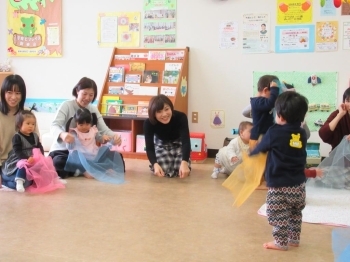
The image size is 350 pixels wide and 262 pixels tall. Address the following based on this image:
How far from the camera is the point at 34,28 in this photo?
195 inches

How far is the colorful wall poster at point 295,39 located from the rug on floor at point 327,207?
62.5 inches

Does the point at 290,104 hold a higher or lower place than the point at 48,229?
higher

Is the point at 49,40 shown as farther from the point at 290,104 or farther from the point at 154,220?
the point at 290,104

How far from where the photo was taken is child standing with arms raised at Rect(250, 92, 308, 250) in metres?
1.93

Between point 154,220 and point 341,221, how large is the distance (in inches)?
39.3

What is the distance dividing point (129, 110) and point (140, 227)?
225 centimetres

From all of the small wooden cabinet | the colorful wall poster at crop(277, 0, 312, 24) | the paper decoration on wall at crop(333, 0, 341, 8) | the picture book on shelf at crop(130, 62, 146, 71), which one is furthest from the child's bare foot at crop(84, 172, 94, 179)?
the paper decoration on wall at crop(333, 0, 341, 8)

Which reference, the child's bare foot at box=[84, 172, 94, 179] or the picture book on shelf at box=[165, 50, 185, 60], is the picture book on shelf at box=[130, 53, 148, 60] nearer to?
the picture book on shelf at box=[165, 50, 185, 60]

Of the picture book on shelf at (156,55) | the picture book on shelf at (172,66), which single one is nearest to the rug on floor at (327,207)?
the picture book on shelf at (172,66)

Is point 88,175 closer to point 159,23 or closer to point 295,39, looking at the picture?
point 159,23

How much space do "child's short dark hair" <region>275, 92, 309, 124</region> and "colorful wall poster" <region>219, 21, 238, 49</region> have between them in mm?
2477

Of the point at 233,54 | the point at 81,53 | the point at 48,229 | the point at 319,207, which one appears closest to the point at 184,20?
the point at 233,54

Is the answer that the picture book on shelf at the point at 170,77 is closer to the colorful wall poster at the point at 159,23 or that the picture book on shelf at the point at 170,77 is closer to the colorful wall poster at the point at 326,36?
the colorful wall poster at the point at 159,23

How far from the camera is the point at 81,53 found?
4816 mm
